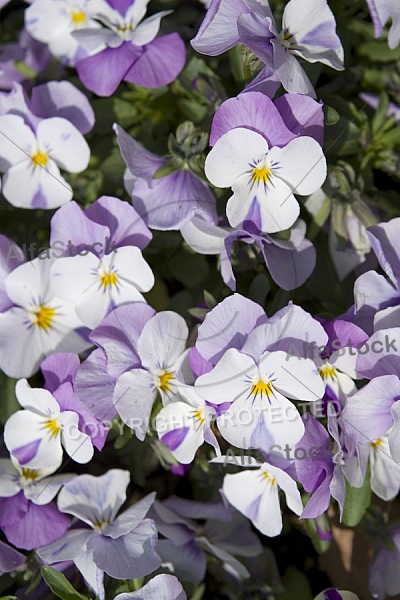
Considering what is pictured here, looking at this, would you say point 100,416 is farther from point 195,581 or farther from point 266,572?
point 266,572

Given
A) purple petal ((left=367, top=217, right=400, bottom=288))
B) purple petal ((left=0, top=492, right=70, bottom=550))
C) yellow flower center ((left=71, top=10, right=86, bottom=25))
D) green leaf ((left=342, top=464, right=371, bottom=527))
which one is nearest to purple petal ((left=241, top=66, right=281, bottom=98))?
purple petal ((left=367, top=217, right=400, bottom=288))

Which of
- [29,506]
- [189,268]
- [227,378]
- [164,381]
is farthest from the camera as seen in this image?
[189,268]

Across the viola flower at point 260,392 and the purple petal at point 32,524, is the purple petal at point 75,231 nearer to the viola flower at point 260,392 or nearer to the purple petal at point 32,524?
the viola flower at point 260,392

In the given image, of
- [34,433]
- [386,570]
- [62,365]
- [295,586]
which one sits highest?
[62,365]

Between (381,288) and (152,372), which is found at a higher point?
(381,288)

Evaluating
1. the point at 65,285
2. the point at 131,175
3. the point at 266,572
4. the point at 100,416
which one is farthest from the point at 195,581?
the point at 131,175

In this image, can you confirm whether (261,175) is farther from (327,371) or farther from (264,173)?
(327,371)

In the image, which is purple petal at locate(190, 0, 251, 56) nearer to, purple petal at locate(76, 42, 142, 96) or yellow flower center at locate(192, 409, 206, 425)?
purple petal at locate(76, 42, 142, 96)

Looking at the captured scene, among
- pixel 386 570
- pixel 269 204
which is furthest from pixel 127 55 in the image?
pixel 386 570
